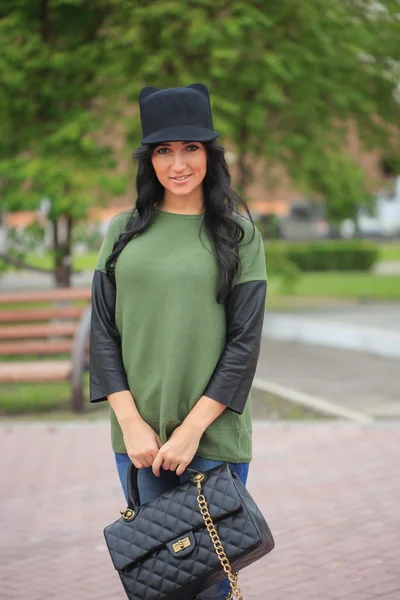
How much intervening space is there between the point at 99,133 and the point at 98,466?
7669 millimetres

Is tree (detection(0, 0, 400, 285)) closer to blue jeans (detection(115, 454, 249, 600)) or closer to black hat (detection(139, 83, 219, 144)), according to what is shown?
black hat (detection(139, 83, 219, 144))

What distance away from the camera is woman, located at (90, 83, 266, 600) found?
2910 millimetres

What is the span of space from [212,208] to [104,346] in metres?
0.50

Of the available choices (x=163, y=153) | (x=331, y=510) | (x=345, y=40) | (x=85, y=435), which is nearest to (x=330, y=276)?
(x=345, y=40)

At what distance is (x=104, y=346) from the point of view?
9.90ft

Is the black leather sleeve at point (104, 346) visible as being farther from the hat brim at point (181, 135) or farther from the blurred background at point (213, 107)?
the blurred background at point (213, 107)

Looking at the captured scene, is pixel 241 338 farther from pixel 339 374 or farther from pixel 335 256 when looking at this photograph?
pixel 335 256

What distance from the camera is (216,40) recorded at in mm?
12914

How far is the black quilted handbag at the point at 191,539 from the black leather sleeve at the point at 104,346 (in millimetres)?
348

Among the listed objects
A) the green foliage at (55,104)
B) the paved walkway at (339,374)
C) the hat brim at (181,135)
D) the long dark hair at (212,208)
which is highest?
the hat brim at (181,135)

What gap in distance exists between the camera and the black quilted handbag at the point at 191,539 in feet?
9.18

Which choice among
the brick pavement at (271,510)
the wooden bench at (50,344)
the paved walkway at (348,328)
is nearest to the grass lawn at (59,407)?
the wooden bench at (50,344)

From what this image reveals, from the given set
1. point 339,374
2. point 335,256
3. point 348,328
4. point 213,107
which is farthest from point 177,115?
point 335,256

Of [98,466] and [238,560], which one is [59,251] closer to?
[98,466]
